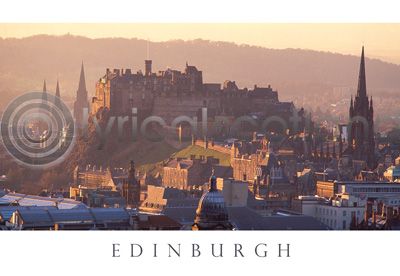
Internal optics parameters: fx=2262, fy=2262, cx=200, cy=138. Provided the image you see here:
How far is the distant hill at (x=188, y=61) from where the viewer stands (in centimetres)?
6109

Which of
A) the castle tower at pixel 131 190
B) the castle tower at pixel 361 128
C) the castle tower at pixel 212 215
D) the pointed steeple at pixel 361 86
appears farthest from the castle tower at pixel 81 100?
the castle tower at pixel 212 215

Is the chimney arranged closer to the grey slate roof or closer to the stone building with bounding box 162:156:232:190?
the stone building with bounding box 162:156:232:190

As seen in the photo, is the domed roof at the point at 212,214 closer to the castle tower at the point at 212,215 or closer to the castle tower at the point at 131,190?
the castle tower at the point at 212,215

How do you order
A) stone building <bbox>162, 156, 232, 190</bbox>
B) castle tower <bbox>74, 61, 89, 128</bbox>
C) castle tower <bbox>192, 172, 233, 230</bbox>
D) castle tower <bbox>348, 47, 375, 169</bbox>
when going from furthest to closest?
1. castle tower <bbox>74, 61, 89, 128</bbox>
2. castle tower <bbox>348, 47, 375, 169</bbox>
3. stone building <bbox>162, 156, 232, 190</bbox>
4. castle tower <bbox>192, 172, 233, 230</bbox>

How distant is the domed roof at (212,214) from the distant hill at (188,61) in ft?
60.2

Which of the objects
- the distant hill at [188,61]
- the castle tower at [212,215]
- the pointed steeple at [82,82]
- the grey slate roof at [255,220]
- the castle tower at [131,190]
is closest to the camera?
the castle tower at [212,215]

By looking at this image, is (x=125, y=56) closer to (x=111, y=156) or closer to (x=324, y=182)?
(x=111, y=156)

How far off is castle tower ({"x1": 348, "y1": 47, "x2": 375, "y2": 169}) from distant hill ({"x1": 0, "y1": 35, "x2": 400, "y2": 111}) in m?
0.52

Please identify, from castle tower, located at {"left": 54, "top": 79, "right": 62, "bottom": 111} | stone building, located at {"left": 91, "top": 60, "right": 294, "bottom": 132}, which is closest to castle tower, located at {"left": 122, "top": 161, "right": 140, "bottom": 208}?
castle tower, located at {"left": 54, "top": 79, "right": 62, "bottom": 111}

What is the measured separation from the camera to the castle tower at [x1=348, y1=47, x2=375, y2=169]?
66312 millimetres

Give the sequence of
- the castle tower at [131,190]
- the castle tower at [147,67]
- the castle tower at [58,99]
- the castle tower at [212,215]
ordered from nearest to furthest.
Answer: the castle tower at [212,215] → the castle tower at [131,190] → the castle tower at [58,99] → the castle tower at [147,67]

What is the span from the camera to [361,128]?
67.5 metres
